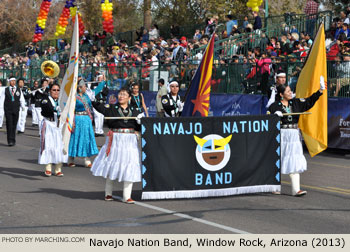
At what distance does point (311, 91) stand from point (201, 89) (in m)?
2.11

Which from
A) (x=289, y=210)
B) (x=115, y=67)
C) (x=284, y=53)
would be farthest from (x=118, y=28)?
(x=289, y=210)

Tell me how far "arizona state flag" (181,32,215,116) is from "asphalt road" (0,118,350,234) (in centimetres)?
170

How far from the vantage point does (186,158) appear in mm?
10039

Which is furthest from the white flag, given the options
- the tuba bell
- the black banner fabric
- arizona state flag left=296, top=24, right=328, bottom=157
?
arizona state flag left=296, top=24, right=328, bottom=157

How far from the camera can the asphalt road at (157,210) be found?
8.20 meters

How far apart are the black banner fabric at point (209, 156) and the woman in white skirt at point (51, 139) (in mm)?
3297

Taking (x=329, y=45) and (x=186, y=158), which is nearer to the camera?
(x=186, y=158)

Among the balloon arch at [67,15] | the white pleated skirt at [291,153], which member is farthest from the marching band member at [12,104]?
the balloon arch at [67,15]

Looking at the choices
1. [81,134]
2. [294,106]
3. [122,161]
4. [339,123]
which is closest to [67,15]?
[339,123]

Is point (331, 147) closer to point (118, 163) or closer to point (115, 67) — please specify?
point (118, 163)

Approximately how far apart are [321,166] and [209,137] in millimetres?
5542

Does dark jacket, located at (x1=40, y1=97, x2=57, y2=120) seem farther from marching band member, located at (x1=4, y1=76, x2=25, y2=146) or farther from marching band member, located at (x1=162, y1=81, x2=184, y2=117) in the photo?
marching band member, located at (x1=4, y1=76, x2=25, y2=146)

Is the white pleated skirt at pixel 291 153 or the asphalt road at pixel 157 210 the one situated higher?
the white pleated skirt at pixel 291 153

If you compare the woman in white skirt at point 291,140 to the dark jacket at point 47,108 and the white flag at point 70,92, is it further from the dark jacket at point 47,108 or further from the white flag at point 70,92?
the dark jacket at point 47,108
